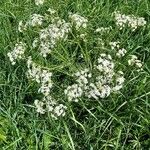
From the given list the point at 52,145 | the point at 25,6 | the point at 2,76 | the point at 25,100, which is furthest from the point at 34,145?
the point at 25,6

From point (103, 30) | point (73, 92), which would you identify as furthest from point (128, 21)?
point (73, 92)

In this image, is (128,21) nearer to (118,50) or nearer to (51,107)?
(118,50)

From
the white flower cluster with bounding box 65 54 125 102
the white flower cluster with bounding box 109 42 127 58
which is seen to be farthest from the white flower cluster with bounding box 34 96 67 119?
the white flower cluster with bounding box 109 42 127 58

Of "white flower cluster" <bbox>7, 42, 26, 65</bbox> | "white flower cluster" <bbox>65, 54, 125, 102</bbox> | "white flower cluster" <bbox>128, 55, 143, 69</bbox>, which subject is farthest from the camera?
"white flower cluster" <bbox>7, 42, 26, 65</bbox>

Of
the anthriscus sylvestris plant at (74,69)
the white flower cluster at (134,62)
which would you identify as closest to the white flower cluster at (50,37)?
the anthriscus sylvestris plant at (74,69)

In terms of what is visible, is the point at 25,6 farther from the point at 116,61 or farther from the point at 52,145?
the point at 52,145

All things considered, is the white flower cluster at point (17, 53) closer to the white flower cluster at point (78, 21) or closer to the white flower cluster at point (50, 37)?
the white flower cluster at point (50, 37)

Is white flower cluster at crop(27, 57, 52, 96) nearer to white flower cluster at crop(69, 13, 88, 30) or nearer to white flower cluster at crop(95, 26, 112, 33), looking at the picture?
white flower cluster at crop(69, 13, 88, 30)
